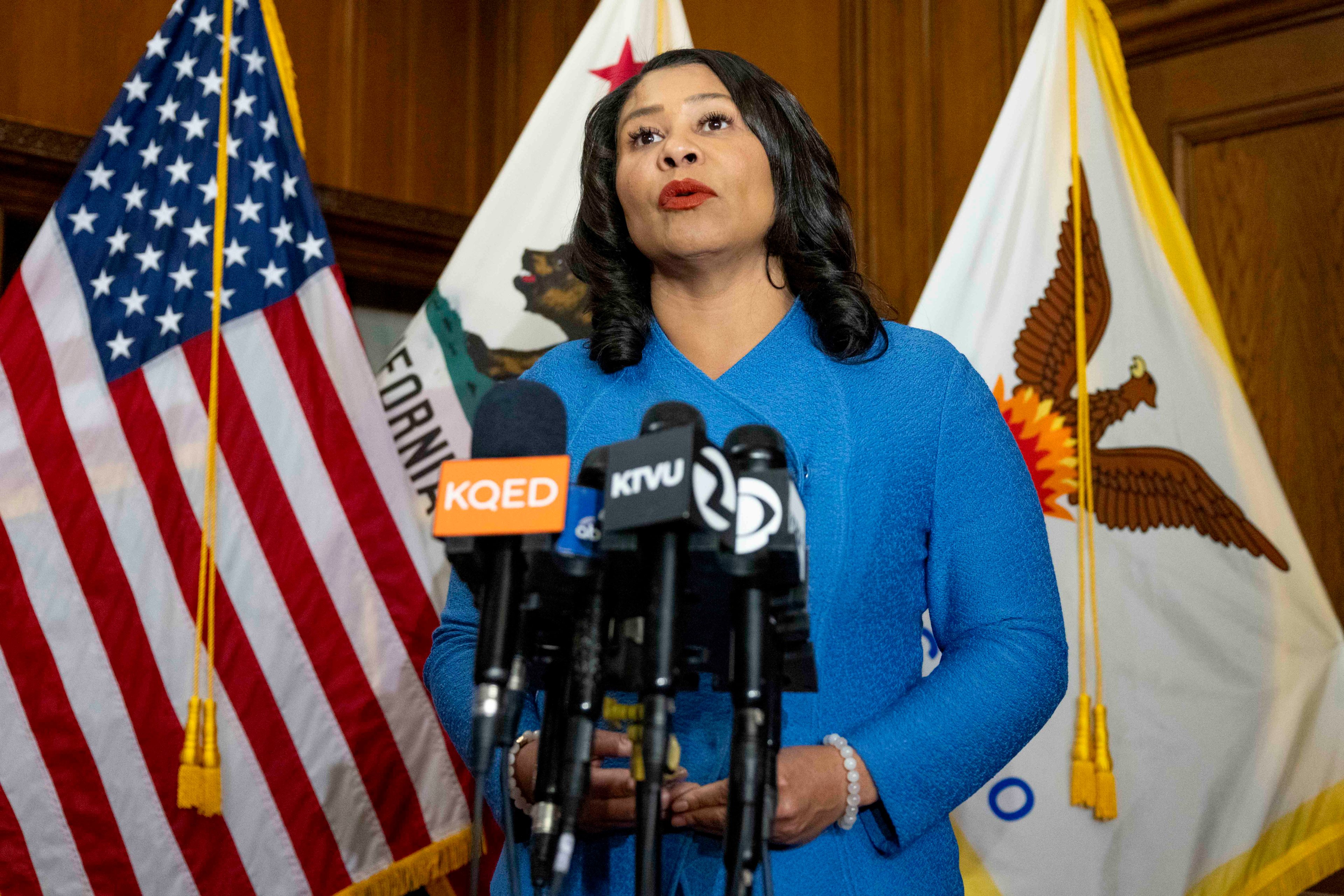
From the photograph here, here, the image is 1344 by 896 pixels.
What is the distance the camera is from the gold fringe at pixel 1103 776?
2.03 meters

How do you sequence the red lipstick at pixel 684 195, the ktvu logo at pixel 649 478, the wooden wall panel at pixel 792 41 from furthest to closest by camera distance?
the wooden wall panel at pixel 792 41
the red lipstick at pixel 684 195
the ktvu logo at pixel 649 478

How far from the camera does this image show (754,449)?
2.49ft

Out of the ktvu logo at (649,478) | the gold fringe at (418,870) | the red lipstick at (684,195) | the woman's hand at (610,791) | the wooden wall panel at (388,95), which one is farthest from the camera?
the wooden wall panel at (388,95)

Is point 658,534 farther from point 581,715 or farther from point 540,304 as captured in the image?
point 540,304

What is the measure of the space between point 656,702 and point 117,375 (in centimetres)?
193

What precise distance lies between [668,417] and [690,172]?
52cm

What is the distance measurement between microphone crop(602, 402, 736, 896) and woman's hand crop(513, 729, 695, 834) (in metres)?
0.18

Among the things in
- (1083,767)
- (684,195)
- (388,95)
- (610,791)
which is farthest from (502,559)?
(388,95)

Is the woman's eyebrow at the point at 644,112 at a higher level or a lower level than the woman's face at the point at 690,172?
higher

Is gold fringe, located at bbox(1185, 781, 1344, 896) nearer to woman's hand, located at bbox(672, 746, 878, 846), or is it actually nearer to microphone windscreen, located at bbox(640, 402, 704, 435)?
woman's hand, located at bbox(672, 746, 878, 846)

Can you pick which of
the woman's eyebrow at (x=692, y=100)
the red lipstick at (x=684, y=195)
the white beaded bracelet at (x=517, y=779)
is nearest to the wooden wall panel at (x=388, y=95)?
the woman's eyebrow at (x=692, y=100)

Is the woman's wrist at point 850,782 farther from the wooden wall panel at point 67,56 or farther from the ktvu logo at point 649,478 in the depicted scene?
the wooden wall panel at point 67,56

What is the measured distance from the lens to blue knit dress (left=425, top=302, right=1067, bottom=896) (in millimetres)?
1038

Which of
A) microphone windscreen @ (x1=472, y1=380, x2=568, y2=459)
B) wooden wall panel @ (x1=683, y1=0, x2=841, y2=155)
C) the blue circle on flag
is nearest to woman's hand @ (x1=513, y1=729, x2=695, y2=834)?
microphone windscreen @ (x1=472, y1=380, x2=568, y2=459)
